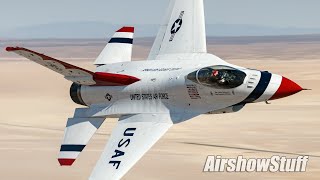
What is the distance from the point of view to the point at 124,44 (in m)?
30.7

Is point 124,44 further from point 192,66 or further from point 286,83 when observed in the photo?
point 286,83

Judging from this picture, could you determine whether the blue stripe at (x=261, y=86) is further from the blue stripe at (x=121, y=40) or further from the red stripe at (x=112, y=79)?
the blue stripe at (x=121, y=40)

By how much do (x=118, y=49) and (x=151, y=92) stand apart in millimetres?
4641

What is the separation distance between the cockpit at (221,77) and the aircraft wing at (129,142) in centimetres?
217

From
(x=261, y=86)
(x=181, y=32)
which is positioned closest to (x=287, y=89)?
(x=261, y=86)

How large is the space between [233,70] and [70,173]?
10.5m

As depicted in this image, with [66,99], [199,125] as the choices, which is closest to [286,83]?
[199,125]

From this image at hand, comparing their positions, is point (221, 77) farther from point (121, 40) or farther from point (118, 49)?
point (121, 40)

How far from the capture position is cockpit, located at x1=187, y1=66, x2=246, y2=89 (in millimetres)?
24531

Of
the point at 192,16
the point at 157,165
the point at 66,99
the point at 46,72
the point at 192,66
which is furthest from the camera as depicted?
the point at 46,72

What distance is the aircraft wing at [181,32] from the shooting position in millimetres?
29109
